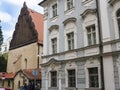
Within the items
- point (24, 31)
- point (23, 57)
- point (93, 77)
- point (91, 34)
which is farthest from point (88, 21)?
point (24, 31)

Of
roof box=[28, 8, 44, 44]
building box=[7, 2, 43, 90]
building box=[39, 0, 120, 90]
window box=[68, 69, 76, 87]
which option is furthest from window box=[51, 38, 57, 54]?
roof box=[28, 8, 44, 44]

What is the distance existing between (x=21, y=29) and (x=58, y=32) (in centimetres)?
1428

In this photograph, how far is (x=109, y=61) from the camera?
526 inches

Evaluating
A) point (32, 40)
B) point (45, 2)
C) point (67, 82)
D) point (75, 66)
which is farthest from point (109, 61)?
point (32, 40)

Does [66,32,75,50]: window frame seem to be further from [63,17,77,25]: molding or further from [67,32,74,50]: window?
[63,17,77,25]: molding

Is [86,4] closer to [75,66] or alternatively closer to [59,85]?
[75,66]

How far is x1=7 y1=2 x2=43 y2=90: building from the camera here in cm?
2580

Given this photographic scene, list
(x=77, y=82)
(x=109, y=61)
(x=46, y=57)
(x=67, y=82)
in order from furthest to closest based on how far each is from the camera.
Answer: (x=46, y=57)
(x=67, y=82)
(x=77, y=82)
(x=109, y=61)

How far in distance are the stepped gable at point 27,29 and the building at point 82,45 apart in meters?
7.76

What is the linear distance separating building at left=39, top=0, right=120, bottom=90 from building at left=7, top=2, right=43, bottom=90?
248 inches

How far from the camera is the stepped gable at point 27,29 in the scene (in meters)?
28.0

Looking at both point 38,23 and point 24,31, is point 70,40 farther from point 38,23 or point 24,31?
point 24,31

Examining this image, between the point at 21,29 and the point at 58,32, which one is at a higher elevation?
the point at 21,29

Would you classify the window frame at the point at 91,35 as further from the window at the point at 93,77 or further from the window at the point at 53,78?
the window at the point at 53,78
